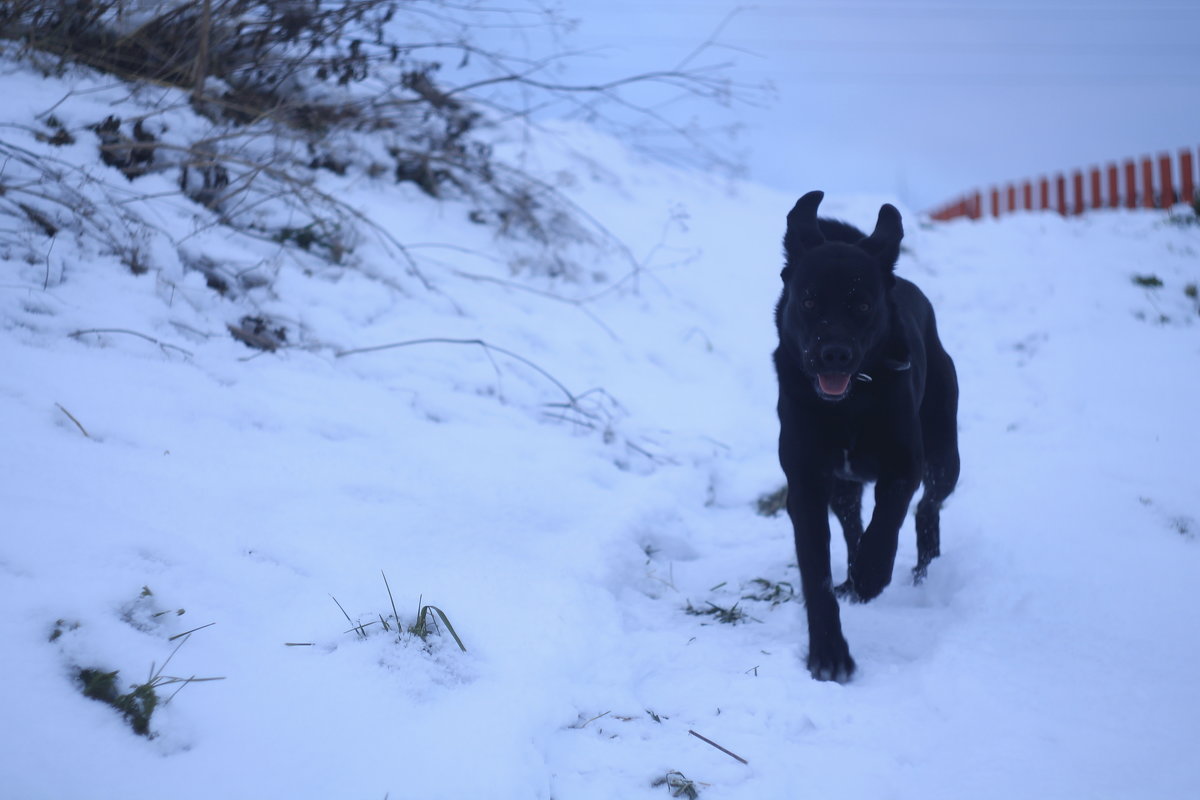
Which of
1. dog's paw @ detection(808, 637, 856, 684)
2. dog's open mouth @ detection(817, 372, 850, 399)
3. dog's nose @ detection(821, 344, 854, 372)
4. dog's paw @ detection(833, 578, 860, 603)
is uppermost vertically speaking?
dog's nose @ detection(821, 344, 854, 372)

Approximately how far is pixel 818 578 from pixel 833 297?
916mm

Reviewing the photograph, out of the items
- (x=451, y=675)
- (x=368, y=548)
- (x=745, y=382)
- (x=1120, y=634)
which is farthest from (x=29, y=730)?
(x=745, y=382)

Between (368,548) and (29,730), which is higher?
(29,730)

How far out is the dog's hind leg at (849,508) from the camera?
3492 millimetres

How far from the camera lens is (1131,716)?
2.24m

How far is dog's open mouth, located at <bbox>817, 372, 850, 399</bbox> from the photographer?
2717 millimetres

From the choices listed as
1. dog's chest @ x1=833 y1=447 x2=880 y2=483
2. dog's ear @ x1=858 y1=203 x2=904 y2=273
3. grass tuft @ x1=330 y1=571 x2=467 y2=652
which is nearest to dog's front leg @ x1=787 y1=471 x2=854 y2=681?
dog's chest @ x1=833 y1=447 x2=880 y2=483

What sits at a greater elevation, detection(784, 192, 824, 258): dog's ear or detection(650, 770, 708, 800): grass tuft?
detection(784, 192, 824, 258): dog's ear

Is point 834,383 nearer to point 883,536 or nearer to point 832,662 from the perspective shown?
point 883,536

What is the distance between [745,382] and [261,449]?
4.05 meters

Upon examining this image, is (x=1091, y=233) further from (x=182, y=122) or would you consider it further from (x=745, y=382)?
(x=182, y=122)

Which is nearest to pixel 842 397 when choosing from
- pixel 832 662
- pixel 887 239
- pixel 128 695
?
pixel 887 239

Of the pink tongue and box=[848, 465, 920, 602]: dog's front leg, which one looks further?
box=[848, 465, 920, 602]: dog's front leg

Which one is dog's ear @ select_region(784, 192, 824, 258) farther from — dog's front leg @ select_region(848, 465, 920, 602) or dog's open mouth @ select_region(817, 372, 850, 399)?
dog's front leg @ select_region(848, 465, 920, 602)
